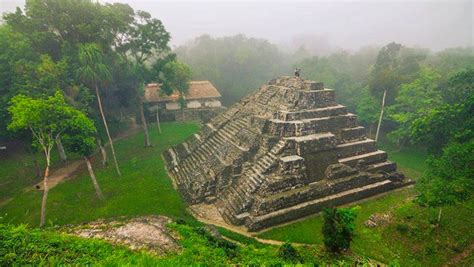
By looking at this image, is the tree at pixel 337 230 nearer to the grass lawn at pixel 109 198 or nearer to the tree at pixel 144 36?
the grass lawn at pixel 109 198

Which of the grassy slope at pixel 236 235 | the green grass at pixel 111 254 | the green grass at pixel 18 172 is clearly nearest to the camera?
the green grass at pixel 111 254

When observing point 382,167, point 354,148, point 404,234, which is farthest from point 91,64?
point 404,234

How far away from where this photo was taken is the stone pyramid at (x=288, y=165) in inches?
595

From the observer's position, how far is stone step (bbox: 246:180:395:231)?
14.1 m

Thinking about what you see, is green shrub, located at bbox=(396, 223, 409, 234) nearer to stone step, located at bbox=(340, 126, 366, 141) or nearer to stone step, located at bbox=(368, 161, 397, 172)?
stone step, located at bbox=(368, 161, 397, 172)

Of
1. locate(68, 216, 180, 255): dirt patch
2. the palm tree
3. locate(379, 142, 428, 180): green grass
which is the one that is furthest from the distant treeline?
the palm tree

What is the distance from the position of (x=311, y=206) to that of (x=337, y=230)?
418cm

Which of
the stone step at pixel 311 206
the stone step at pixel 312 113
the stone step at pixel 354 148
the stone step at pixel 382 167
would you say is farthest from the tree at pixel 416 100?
the stone step at pixel 311 206

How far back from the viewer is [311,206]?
15.2 metres

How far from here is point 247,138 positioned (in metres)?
18.8

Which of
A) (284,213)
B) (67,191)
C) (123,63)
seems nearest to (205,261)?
(284,213)

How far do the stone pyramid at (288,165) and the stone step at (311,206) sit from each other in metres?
0.05

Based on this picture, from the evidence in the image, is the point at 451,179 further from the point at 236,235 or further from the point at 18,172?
the point at 18,172

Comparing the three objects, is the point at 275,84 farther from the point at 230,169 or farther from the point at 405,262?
the point at 405,262
